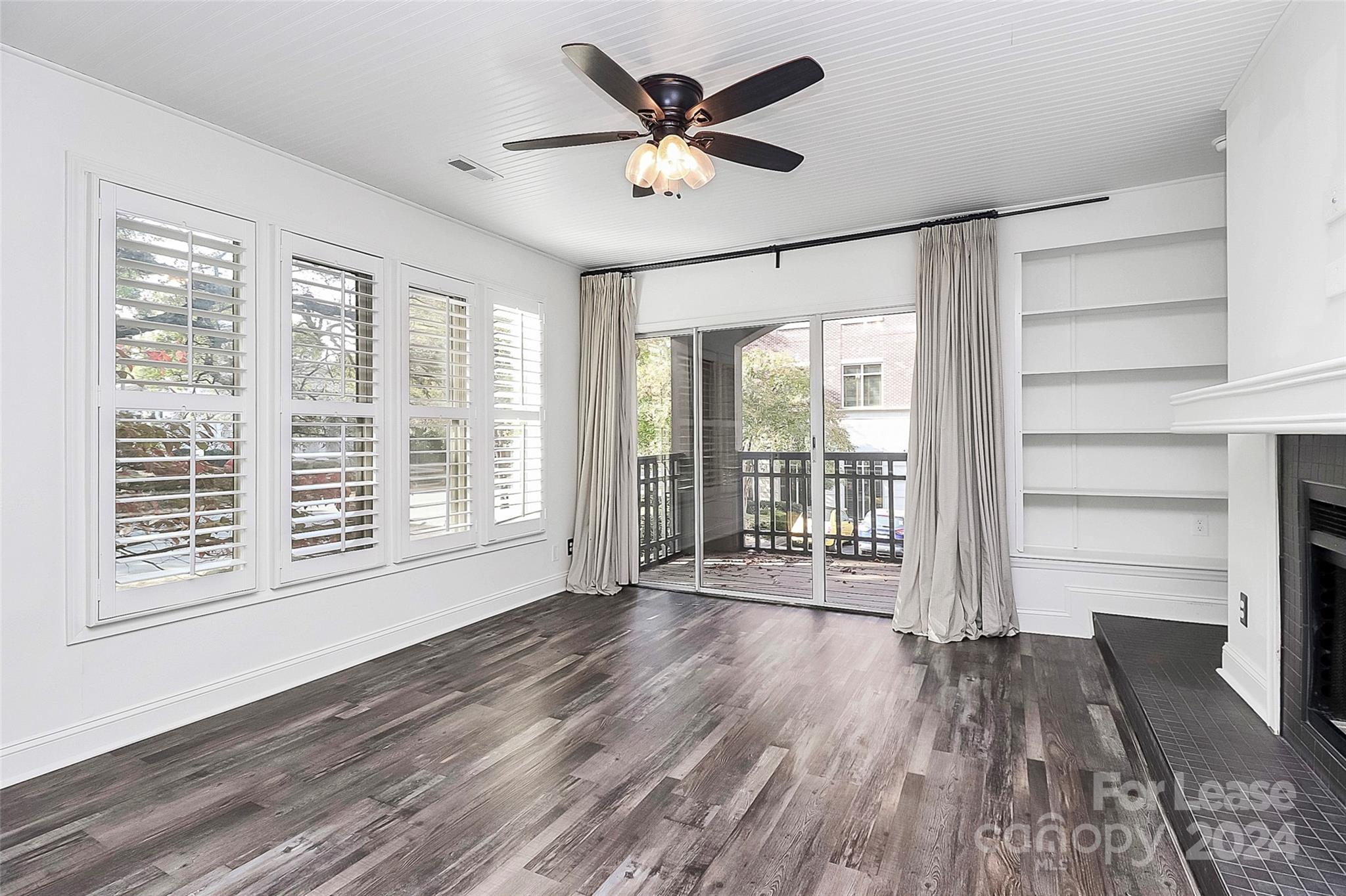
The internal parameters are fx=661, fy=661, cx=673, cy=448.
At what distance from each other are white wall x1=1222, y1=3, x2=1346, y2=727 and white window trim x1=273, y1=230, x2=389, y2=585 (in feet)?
13.4

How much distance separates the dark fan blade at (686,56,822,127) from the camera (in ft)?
6.98

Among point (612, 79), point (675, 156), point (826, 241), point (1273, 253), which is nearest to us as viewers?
Result: point (612, 79)

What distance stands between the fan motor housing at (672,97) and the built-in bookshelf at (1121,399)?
2.74 m

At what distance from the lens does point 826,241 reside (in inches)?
188

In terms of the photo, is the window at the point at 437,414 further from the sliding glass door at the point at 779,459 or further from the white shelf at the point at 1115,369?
the white shelf at the point at 1115,369

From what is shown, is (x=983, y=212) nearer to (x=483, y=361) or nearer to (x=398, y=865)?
(x=483, y=361)

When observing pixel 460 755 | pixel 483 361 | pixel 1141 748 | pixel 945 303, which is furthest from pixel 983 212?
pixel 460 755

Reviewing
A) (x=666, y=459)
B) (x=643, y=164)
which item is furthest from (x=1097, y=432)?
(x=643, y=164)

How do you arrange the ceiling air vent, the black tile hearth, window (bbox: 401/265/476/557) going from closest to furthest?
1. the black tile hearth
2. the ceiling air vent
3. window (bbox: 401/265/476/557)

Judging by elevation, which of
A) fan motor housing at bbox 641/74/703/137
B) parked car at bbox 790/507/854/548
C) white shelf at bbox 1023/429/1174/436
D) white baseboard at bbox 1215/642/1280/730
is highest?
fan motor housing at bbox 641/74/703/137

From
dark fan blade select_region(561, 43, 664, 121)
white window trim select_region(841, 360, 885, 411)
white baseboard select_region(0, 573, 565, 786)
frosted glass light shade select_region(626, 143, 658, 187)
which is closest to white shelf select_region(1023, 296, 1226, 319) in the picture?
white window trim select_region(841, 360, 885, 411)

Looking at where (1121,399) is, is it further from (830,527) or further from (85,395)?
(85,395)

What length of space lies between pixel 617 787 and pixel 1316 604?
2465mm

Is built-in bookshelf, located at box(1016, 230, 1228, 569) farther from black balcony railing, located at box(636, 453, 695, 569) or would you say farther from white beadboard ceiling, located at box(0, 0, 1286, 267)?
black balcony railing, located at box(636, 453, 695, 569)
